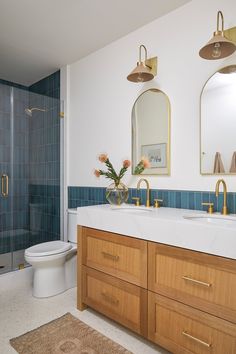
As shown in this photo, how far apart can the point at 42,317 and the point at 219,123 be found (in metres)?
1.98

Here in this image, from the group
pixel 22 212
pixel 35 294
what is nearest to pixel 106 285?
pixel 35 294

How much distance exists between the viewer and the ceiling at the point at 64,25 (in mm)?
1964

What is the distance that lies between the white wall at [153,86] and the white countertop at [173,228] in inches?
20.1

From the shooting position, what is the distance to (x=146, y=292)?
154cm

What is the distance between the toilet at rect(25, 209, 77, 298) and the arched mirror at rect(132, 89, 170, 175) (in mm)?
1087

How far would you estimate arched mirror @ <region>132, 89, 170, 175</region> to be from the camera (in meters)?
2.08

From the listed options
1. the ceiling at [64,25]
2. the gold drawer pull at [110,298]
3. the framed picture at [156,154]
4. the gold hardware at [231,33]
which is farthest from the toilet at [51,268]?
the gold hardware at [231,33]

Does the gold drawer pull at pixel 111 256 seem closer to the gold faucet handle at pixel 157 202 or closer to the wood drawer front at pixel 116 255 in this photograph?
the wood drawer front at pixel 116 255

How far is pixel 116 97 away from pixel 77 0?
850 mm

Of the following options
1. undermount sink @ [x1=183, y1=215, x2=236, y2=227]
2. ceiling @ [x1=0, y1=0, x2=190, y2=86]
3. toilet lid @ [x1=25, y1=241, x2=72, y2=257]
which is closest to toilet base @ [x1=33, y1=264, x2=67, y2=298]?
toilet lid @ [x1=25, y1=241, x2=72, y2=257]

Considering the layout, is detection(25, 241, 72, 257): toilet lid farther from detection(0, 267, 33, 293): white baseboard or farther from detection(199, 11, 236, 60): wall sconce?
detection(199, 11, 236, 60): wall sconce

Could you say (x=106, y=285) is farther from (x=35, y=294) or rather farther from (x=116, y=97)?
(x=116, y=97)

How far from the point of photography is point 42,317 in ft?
6.20

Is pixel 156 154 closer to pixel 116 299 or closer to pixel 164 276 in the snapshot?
pixel 164 276
